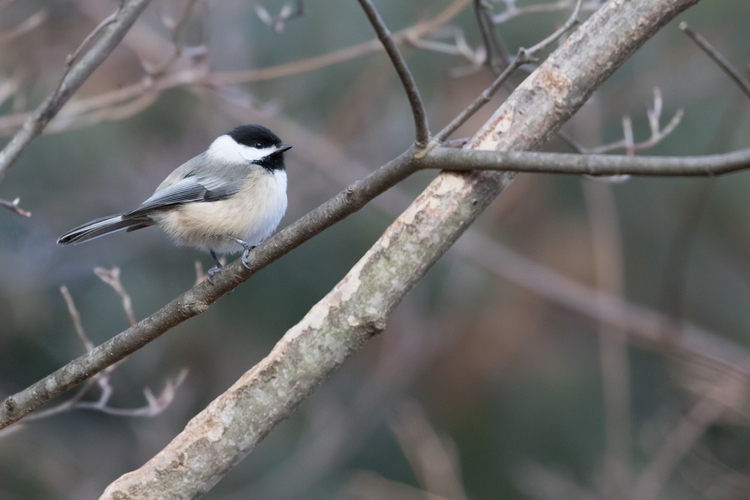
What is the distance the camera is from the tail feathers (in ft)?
6.36

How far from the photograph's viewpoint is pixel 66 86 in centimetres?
181

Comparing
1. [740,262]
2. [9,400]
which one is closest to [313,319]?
[9,400]

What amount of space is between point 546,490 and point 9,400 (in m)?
3.02

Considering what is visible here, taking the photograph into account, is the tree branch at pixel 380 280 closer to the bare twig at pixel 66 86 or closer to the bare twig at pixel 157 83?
the bare twig at pixel 66 86

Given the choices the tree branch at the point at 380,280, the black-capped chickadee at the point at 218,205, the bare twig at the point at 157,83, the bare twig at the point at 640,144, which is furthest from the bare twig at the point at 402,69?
the bare twig at the point at 157,83

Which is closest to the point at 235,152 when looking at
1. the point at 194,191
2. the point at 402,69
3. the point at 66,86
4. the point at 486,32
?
the point at 194,191

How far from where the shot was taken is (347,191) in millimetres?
1449

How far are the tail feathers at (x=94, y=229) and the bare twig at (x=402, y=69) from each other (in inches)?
45.0

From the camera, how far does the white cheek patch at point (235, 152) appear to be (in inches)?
92.0

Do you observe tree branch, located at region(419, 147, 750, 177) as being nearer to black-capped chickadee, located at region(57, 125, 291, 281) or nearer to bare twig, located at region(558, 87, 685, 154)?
bare twig, located at region(558, 87, 685, 154)

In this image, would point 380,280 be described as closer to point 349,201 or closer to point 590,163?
point 349,201

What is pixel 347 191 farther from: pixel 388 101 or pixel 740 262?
pixel 740 262

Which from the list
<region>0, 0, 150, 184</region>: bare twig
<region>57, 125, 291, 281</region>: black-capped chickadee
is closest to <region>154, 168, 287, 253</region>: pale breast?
<region>57, 125, 291, 281</region>: black-capped chickadee

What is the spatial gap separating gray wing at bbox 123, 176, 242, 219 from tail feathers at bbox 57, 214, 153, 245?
0.25 feet
